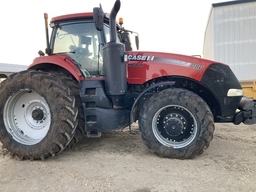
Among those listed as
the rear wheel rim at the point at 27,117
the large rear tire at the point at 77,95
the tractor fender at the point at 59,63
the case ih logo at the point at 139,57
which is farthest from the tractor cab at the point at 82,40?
the rear wheel rim at the point at 27,117

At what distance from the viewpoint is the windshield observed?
410cm

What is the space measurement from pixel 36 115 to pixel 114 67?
59.8 inches

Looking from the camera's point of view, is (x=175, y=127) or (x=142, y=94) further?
(x=142, y=94)

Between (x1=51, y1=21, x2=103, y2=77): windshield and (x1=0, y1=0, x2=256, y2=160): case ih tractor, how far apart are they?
2 cm

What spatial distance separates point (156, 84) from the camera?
147 inches

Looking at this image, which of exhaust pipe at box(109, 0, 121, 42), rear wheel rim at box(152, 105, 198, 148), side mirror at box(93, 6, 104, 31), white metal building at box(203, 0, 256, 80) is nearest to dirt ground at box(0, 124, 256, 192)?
rear wheel rim at box(152, 105, 198, 148)

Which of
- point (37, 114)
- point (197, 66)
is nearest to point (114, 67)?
point (197, 66)

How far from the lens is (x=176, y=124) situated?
357 cm

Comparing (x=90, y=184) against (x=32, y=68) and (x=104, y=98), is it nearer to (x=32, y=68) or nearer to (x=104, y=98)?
(x=104, y=98)

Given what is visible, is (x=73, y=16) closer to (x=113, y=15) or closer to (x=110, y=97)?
(x=113, y=15)

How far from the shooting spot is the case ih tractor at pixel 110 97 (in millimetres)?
3529

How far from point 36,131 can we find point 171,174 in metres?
2.39

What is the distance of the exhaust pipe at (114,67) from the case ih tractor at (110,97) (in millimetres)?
16

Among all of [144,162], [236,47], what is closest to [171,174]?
[144,162]
